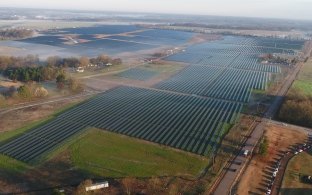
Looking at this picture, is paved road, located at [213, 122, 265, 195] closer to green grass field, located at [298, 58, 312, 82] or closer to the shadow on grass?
the shadow on grass

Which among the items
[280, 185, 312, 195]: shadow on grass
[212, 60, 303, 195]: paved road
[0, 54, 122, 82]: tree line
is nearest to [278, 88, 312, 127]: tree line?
[212, 60, 303, 195]: paved road

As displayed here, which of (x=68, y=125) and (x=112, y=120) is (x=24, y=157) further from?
(x=112, y=120)

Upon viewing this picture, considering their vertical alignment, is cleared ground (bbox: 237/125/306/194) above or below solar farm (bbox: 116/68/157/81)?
below

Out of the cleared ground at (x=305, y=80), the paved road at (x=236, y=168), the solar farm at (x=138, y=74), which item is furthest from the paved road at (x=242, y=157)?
the solar farm at (x=138, y=74)

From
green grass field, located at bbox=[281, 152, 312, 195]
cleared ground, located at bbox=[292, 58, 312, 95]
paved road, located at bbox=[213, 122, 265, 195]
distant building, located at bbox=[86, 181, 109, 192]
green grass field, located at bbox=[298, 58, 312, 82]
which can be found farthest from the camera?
green grass field, located at bbox=[298, 58, 312, 82]

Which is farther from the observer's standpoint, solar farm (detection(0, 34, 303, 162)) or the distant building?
solar farm (detection(0, 34, 303, 162))

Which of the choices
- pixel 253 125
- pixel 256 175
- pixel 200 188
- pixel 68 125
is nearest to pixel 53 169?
pixel 68 125

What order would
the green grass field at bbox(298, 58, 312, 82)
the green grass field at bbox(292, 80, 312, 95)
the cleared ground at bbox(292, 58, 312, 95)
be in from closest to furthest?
the green grass field at bbox(292, 80, 312, 95) → the cleared ground at bbox(292, 58, 312, 95) → the green grass field at bbox(298, 58, 312, 82)
